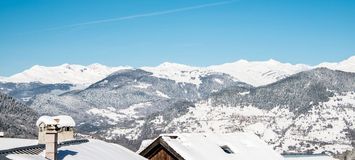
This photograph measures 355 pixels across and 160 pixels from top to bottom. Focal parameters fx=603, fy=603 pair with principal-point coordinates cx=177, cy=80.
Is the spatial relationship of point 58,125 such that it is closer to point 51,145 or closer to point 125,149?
point 51,145

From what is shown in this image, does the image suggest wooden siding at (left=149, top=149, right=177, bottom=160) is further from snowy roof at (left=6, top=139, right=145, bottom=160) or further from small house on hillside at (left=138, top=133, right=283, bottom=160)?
snowy roof at (left=6, top=139, right=145, bottom=160)

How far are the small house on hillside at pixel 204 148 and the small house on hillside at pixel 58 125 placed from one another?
7419 millimetres

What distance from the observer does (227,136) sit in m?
48.2

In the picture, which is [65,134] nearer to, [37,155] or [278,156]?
[37,155]

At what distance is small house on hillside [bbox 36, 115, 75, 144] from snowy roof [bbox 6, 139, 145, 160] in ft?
4.02

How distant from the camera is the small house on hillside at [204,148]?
137 ft

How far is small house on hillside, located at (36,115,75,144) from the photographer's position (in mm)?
27605

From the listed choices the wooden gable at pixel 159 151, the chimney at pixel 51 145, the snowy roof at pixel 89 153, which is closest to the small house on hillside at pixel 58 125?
the chimney at pixel 51 145

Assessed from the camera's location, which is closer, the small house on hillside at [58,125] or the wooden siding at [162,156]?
the small house on hillside at [58,125]

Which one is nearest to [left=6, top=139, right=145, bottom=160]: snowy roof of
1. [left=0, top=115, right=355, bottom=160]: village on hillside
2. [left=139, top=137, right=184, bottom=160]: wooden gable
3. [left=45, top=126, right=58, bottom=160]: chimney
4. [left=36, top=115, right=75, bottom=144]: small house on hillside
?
[left=0, top=115, right=355, bottom=160]: village on hillside

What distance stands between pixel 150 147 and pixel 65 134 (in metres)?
7.89

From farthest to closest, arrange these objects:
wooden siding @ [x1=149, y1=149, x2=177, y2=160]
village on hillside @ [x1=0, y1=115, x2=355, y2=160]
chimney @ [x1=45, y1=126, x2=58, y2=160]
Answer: wooden siding @ [x1=149, y1=149, x2=177, y2=160] < village on hillside @ [x1=0, y1=115, x2=355, y2=160] < chimney @ [x1=45, y1=126, x2=58, y2=160]

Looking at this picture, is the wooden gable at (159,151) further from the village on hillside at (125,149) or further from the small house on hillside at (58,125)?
the small house on hillside at (58,125)

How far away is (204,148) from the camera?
43.6 metres
